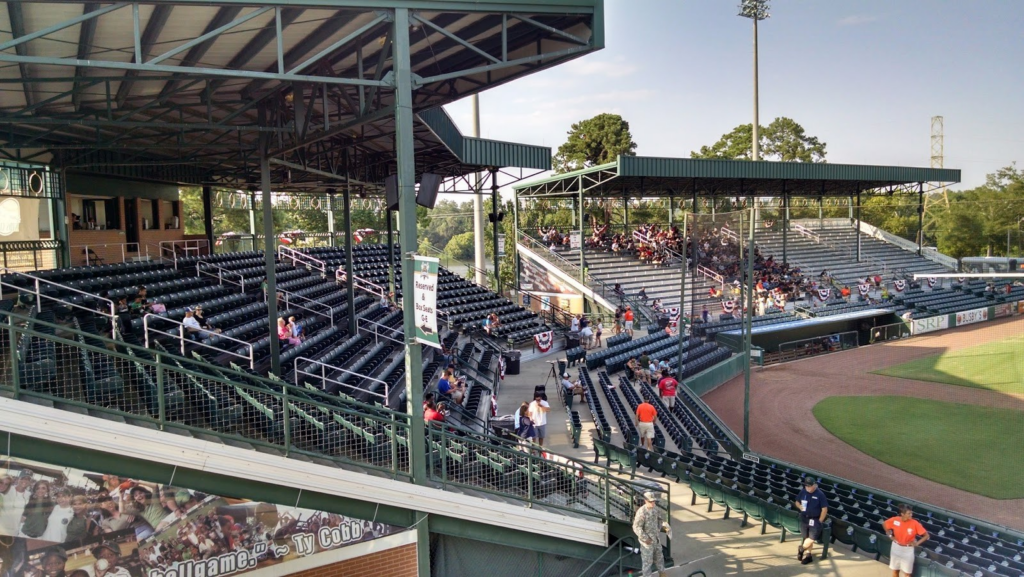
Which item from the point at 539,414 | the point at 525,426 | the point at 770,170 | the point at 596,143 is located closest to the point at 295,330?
the point at 525,426

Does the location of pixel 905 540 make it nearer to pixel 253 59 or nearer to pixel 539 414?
pixel 539 414

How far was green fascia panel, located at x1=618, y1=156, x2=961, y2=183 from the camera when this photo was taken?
1264 inches

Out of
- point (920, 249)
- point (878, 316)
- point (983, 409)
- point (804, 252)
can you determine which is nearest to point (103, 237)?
point (983, 409)

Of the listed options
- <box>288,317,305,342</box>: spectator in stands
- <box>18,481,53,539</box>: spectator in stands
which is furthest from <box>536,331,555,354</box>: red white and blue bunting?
<box>18,481,53,539</box>: spectator in stands

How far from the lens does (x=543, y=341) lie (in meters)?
23.5

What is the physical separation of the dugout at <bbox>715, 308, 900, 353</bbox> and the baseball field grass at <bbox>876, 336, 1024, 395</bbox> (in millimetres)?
3791

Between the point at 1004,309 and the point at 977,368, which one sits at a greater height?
the point at 1004,309

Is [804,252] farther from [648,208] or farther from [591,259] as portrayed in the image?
[591,259]

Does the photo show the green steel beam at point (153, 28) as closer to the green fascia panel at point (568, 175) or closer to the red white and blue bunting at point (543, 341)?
the red white and blue bunting at point (543, 341)

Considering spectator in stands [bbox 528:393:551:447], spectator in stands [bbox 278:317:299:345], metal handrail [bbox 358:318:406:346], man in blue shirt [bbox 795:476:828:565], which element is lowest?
man in blue shirt [bbox 795:476:828:565]

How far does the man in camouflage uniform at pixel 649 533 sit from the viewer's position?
8430mm

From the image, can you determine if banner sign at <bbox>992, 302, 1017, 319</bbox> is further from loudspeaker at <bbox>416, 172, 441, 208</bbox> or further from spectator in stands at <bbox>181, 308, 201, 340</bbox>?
spectator in stands at <bbox>181, 308, 201, 340</bbox>

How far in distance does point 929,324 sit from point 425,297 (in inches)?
→ 1466

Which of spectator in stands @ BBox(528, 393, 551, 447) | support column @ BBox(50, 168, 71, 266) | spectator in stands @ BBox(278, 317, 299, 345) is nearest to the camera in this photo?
spectator in stands @ BBox(528, 393, 551, 447)
